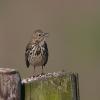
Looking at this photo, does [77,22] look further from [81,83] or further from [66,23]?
[81,83]

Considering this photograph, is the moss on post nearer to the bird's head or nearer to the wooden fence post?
the wooden fence post

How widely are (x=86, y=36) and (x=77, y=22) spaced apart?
0.38 m

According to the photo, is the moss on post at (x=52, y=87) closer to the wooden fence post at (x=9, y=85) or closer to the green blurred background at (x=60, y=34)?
the wooden fence post at (x=9, y=85)

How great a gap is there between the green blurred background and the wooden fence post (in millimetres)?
3361

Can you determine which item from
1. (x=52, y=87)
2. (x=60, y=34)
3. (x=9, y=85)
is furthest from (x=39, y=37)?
(x=9, y=85)

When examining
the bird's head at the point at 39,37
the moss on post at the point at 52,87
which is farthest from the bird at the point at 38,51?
the moss on post at the point at 52,87

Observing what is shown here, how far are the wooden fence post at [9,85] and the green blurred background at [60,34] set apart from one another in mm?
3361

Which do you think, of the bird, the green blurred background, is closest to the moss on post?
the bird

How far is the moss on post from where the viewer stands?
439cm

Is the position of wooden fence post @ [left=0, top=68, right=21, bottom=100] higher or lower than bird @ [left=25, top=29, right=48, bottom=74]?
lower

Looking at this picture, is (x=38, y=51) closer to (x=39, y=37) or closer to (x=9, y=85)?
(x=39, y=37)

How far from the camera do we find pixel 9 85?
4.30 metres

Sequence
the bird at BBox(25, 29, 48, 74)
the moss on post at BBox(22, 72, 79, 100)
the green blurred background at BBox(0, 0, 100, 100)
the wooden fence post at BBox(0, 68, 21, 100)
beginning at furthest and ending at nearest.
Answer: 1. the green blurred background at BBox(0, 0, 100, 100)
2. the bird at BBox(25, 29, 48, 74)
3. the moss on post at BBox(22, 72, 79, 100)
4. the wooden fence post at BBox(0, 68, 21, 100)

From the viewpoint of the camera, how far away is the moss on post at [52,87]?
4395mm
